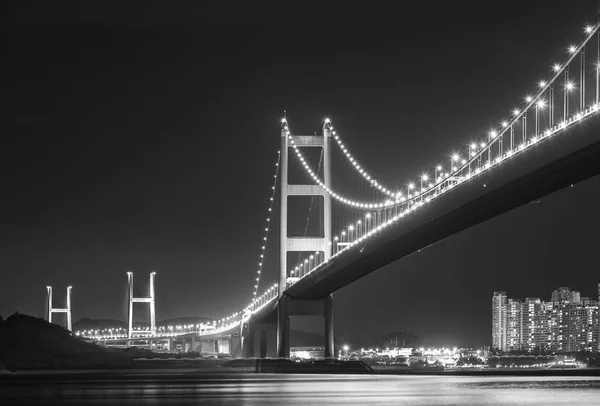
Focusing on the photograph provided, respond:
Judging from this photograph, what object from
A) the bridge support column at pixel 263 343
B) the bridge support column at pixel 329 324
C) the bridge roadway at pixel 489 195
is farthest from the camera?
the bridge support column at pixel 263 343

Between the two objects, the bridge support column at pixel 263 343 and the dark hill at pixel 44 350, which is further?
the bridge support column at pixel 263 343

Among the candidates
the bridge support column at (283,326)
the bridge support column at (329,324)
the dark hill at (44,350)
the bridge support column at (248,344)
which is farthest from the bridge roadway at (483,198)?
the bridge support column at (248,344)

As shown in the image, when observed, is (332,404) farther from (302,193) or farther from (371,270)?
(302,193)

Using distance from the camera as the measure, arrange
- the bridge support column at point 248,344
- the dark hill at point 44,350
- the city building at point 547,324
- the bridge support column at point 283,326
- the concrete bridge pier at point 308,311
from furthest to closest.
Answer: the city building at point 547,324, the bridge support column at point 248,344, the bridge support column at point 283,326, the concrete bridge pier at point 308,311, the dark hill at point 44,350

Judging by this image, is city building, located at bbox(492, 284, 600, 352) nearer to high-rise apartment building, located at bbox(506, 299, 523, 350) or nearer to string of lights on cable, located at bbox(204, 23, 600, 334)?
high-rise apartment building, located at bbox(506, 299, 523, 350)

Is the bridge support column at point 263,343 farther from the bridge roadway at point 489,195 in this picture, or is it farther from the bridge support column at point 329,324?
the bridge roadway at point 489,195

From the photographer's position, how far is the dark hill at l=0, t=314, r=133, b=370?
177 feet

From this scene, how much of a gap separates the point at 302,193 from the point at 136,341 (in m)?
64.5

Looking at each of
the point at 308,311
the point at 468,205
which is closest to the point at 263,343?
the point at 308,311

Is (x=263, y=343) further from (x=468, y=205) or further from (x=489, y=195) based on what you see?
(x=489, y=195)

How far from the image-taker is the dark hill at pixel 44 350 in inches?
2122

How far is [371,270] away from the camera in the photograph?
4641 cm

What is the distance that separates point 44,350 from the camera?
59156mm

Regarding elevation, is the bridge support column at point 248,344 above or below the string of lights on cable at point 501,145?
below
